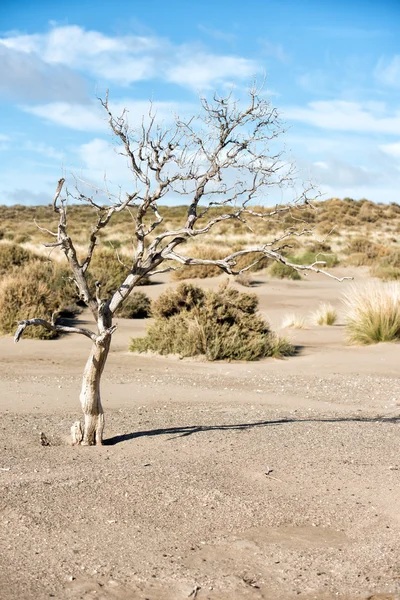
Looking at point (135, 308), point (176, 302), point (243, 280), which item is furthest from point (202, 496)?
point (243, 280)

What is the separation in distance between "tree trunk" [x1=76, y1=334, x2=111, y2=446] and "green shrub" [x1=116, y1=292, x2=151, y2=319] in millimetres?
13423

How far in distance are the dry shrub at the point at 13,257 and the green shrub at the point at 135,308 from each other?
615 cm

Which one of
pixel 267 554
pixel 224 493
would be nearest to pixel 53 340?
pixel 224 493

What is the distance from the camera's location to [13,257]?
2752 cm

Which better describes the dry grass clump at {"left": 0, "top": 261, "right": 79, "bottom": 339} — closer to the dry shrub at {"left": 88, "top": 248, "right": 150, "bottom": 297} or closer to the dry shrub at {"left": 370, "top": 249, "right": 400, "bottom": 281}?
the dry shrub at {"left": 88, "top": 248, "right": 150, "bottom": 297}

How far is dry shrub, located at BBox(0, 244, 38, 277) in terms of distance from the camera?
26.8m

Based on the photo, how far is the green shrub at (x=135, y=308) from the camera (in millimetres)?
21500

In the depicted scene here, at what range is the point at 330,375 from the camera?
1396 centimetres

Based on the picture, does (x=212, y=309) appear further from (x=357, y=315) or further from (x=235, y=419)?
(x=235, y=419)

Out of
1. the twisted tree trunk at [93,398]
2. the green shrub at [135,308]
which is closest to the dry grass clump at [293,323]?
the green shrub at [135,308]

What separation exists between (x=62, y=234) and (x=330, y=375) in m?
7.67

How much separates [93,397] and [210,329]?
7949 millimetres

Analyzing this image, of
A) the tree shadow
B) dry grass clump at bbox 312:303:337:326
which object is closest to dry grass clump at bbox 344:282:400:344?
dry grass clump at bbox 312:303:337:326

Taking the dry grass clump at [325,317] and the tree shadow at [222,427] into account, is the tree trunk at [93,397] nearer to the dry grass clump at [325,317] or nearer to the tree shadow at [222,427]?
the tree shadow at [222,427]
